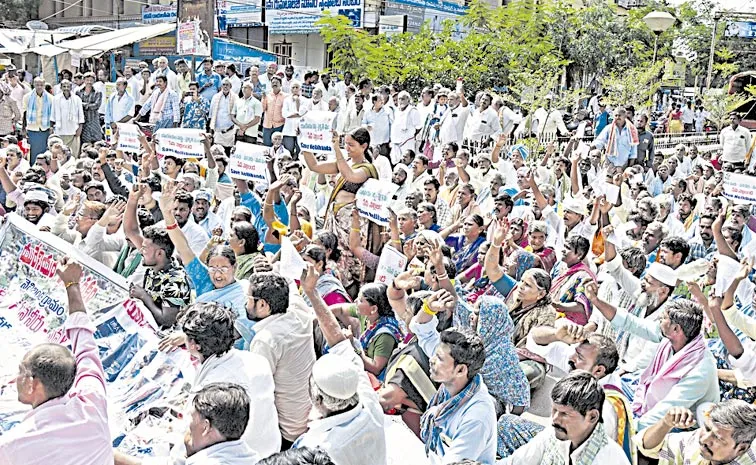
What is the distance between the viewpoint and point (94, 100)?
14344 mm

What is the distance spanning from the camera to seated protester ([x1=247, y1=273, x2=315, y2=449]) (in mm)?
3951

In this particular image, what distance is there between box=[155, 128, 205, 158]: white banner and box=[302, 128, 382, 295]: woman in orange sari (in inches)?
93.9

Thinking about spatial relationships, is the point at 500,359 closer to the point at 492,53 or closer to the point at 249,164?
the point at 249,164

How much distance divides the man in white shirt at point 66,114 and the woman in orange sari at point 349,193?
7.82 m

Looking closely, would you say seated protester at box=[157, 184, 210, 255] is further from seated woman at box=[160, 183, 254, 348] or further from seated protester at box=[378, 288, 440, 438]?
seated protester at box=[378, 288, 440, 438]

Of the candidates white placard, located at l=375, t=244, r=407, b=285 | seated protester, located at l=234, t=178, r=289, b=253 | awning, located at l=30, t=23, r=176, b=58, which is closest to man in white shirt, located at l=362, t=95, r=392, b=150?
seated protester, located at l=234, t=178, r=289, b=253

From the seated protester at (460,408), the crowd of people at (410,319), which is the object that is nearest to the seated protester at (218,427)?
the crowd of people at (410,319)

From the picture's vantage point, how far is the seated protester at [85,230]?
19.7ft

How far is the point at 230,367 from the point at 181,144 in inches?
233

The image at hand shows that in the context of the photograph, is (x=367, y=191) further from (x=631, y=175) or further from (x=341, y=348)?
(x=631, y=175)

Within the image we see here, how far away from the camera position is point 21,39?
20.6 metres

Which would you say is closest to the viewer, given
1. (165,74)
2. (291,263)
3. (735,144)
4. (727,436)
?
(727,436)

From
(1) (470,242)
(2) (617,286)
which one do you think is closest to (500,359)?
(2) (617,286)

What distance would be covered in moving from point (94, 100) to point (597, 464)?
42.2 ft
